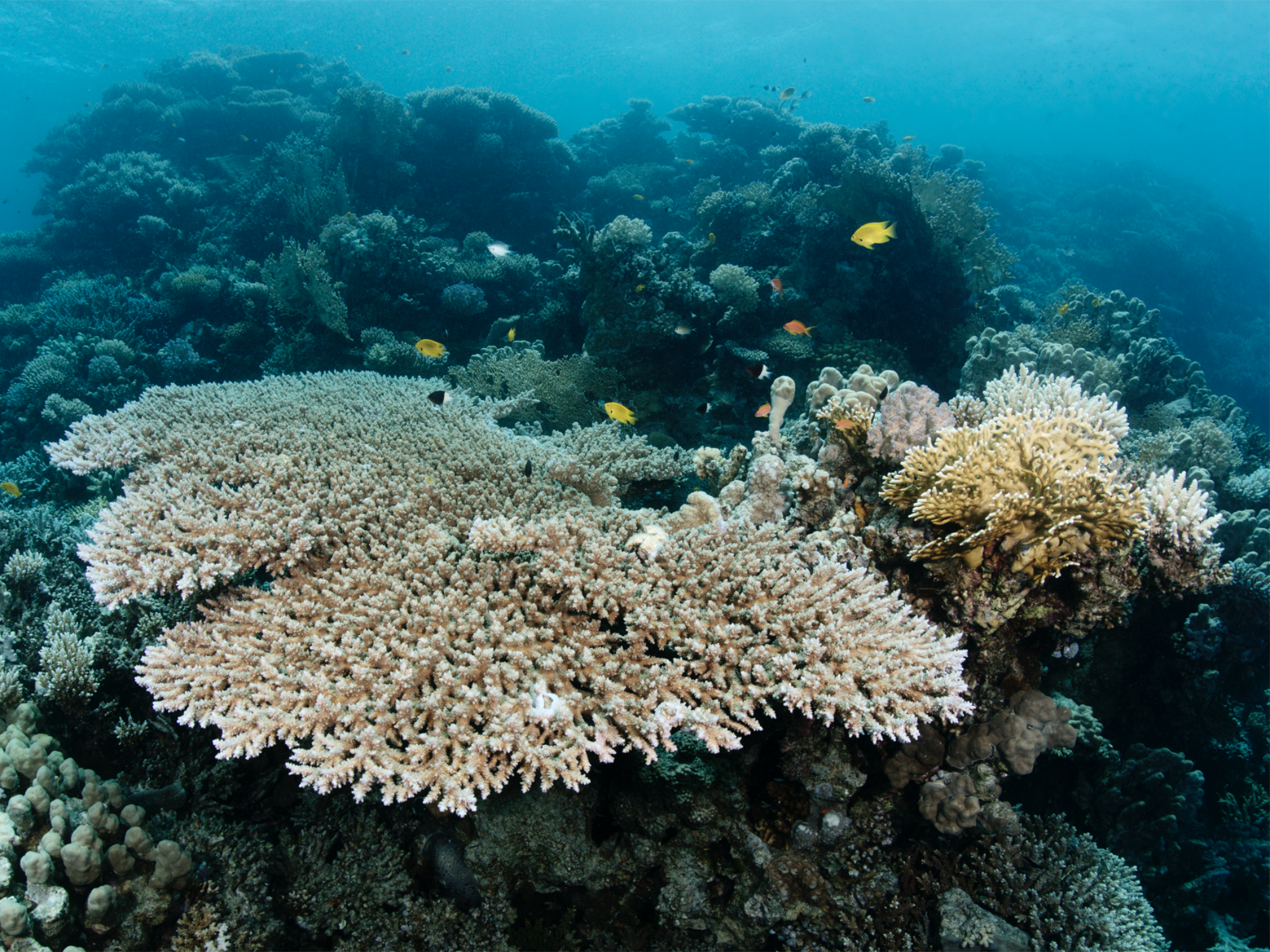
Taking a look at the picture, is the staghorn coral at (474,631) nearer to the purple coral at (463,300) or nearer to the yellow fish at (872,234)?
the yellow fish at (872,234)

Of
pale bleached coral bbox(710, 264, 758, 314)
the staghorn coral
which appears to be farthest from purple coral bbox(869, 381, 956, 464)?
pale bleached coral bbox(710, 264, 758, 314)

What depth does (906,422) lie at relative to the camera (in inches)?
130

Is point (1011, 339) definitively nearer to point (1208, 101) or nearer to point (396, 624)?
point (396, 624)

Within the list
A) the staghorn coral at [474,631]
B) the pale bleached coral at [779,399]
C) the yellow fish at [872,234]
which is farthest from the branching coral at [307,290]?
the yellow fish at [872,234]

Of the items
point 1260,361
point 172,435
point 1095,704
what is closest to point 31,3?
point 172,435

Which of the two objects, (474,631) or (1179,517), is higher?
(1179,517)

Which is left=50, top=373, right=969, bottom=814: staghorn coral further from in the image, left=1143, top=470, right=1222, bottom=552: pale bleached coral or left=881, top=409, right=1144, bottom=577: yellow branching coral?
left=1143, top=470, right=1222, bottom=552: pale bleached coral

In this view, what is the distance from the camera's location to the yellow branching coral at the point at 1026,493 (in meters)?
2.58

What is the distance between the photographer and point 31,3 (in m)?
36.6

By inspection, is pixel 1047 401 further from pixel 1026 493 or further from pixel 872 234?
pixel 872 234

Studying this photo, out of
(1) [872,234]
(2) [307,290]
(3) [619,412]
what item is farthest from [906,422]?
(2) [307,290]

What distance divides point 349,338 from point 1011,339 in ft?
33.6

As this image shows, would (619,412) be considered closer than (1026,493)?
No

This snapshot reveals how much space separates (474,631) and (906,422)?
8.94 ft
